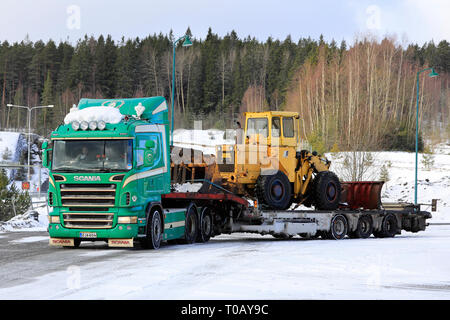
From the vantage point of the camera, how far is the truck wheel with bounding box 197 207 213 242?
1997cm

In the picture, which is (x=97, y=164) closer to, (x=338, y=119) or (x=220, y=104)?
(x=338, y=119)

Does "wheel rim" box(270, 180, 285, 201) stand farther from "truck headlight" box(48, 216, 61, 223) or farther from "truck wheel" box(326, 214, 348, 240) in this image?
"truck headlight" box(48, 216, 61, 223)

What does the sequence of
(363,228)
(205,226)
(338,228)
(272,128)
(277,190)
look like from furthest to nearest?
(363,228)
(338,228)
(277,190)
(272,128)
(205,226)

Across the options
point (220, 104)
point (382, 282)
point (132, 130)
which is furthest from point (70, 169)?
point (220, 104)

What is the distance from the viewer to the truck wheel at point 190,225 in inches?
755

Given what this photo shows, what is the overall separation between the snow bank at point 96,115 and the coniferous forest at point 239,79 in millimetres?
43139

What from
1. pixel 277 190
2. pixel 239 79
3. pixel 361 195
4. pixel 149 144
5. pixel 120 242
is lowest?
pixel 120 242

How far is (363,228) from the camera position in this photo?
79.2ft

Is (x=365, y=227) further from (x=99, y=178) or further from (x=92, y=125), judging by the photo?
(x=92, y=125)

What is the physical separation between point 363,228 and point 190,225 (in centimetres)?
747

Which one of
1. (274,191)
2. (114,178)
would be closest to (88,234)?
(114,178)

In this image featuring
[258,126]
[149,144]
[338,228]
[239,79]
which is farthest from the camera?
[239,79]

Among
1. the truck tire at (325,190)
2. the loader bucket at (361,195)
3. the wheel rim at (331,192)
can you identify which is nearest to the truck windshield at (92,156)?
the truck tire at (325,190)

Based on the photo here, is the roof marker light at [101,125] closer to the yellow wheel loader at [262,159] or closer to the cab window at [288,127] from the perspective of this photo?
the yellow wheel loader at [262,159]
